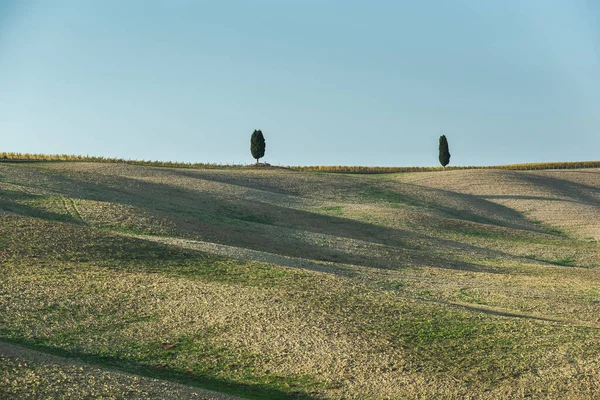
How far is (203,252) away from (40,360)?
34.6ft

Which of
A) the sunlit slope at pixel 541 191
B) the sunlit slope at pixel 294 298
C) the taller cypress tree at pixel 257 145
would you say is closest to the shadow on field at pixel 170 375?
the sunlit slope at pixel 294 298

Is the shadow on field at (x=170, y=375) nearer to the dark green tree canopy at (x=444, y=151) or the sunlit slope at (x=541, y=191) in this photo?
the sunlit slope at (x=541, y=191)

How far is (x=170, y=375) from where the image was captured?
41.1 ft

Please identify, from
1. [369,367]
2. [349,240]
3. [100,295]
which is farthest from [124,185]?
[369,367]

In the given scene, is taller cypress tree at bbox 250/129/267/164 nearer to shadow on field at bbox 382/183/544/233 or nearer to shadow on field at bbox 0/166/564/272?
shadow on field at bbox 382/183/544/233

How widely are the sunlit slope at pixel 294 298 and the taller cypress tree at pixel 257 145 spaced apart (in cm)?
3809

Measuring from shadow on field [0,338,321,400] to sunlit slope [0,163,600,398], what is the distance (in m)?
0.05

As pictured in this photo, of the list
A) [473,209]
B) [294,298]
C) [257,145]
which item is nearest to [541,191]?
[473,209]

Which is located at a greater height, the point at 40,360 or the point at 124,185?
the point at 124,185

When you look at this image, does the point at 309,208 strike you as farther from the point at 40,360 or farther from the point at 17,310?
Answer: the point at 40,360

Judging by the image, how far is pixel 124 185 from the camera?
134 ft

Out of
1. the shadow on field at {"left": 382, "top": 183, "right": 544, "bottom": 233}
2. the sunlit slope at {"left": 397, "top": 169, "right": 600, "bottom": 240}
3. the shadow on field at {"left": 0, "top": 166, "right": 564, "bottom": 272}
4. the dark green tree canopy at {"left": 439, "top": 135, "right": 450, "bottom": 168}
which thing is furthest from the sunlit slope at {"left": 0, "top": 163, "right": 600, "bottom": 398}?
the dark green tree canopy at {"left": 439, "top": 135, "right": 450, "bottom": 168}

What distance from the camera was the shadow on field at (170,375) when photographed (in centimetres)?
1191

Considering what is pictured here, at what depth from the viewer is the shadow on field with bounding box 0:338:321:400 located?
11.9 meters
